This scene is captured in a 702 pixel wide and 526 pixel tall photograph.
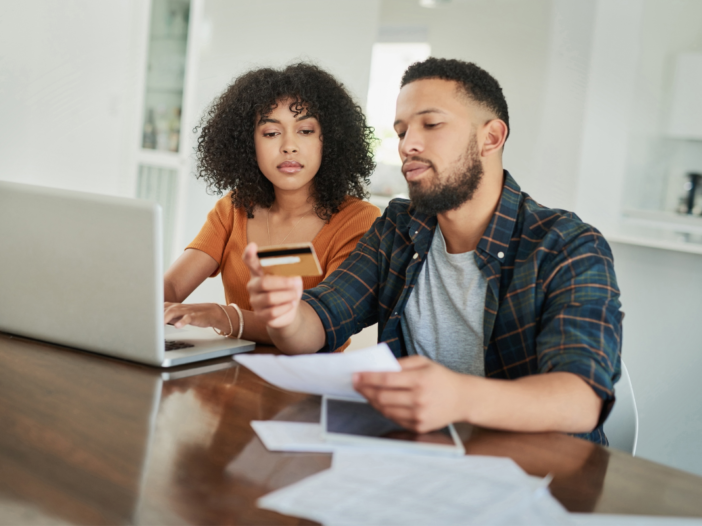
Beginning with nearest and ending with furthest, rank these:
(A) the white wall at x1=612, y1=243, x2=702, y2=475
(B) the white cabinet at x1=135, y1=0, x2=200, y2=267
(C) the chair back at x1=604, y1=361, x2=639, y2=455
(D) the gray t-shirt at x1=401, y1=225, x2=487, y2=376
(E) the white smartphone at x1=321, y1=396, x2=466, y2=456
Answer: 1. (E) the white smartphone at x1=321, y1=396, x2=466, y2=456
2. (C) the chair back at x1=604, y1=361, x2=639, y2=455
3. (D) the gray t-shirt at x1=401, y1=225, x2=487, y2=376
4. (A) the white wall at x1=612, y1=243, x2=702, y2=475
5. (B) the white cabinet at x1=135, y1=0, x2=200, y2=267

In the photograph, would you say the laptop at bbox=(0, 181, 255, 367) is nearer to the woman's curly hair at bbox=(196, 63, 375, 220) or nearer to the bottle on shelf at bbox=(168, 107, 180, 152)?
the woman's curly hair at bbox=(196, 63, 375, 220)

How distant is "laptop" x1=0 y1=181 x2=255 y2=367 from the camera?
1017 millimetres

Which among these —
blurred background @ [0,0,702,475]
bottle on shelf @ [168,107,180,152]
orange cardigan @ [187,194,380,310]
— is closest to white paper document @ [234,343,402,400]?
orange cardigan @ [187,194,380,310]

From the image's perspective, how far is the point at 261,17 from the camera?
329 centimetres

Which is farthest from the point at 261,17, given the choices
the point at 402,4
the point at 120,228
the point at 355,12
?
the point at 120,228

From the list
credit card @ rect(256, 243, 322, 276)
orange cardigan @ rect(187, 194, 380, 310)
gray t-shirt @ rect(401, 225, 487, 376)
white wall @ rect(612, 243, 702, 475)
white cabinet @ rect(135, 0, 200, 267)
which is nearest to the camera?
credit card @ rect(256, 243, 322, 276)

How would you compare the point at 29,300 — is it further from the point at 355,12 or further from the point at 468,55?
the point at 468,55

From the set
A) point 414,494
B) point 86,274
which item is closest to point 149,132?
point 86,274

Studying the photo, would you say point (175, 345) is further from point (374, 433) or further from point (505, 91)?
point (505, 91)

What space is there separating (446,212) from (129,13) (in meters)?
2.89

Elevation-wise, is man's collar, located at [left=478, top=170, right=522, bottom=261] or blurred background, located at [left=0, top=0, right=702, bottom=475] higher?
blurred background, located at [left=0, top=0, right=702, bottom=475]

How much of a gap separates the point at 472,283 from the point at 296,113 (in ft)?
2.49

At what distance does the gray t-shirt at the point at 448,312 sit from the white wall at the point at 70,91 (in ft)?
6.92

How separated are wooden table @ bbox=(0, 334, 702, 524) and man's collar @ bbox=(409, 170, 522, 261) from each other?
0.45 meters
